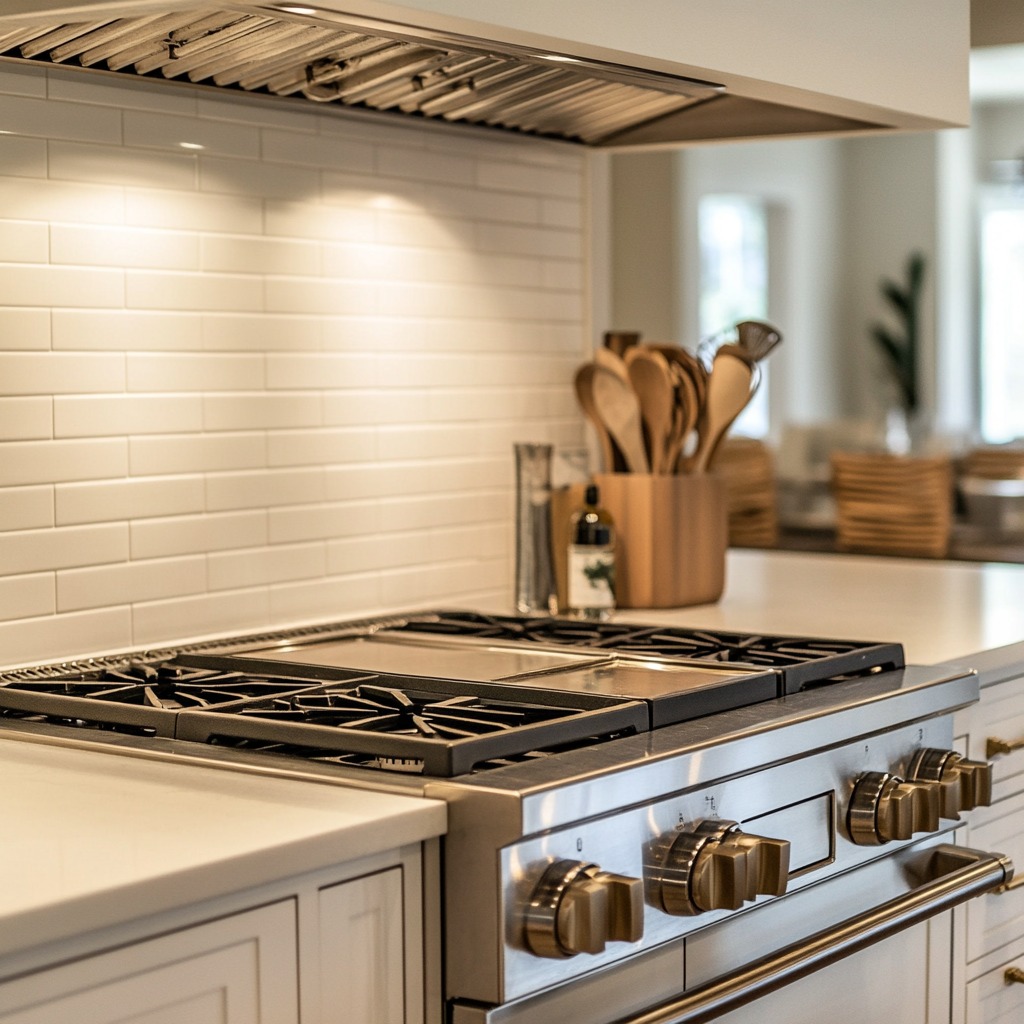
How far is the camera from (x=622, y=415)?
2480mm

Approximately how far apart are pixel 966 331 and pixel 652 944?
9805 mm

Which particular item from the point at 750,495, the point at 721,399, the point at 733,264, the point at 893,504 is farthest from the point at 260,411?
the point at 733,264

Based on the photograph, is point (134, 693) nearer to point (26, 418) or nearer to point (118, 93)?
point (26, 418)

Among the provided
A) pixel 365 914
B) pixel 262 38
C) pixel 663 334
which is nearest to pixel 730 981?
pixel 365 914

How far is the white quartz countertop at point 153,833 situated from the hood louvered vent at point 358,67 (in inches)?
29.9

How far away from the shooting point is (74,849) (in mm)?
1143

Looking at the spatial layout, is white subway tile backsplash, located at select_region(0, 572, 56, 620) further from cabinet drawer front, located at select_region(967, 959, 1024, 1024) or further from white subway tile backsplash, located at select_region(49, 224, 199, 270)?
cabinet drawer front, located at select_region(967, 959, 1024, 1024)

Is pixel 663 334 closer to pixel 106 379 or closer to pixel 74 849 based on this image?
pixel 106 379

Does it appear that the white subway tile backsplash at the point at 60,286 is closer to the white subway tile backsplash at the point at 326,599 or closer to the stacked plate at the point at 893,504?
the white subway tile backsplash at the point at 326,599

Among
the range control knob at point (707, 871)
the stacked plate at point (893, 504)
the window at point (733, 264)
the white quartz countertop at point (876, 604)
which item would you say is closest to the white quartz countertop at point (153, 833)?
the range control knob at point (707, 871)

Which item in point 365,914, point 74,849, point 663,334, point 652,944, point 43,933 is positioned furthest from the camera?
point 663,334

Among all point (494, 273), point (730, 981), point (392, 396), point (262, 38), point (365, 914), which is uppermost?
point (262, 38)

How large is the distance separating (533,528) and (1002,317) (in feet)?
29.7

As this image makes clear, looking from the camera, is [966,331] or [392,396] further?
[966,331]
